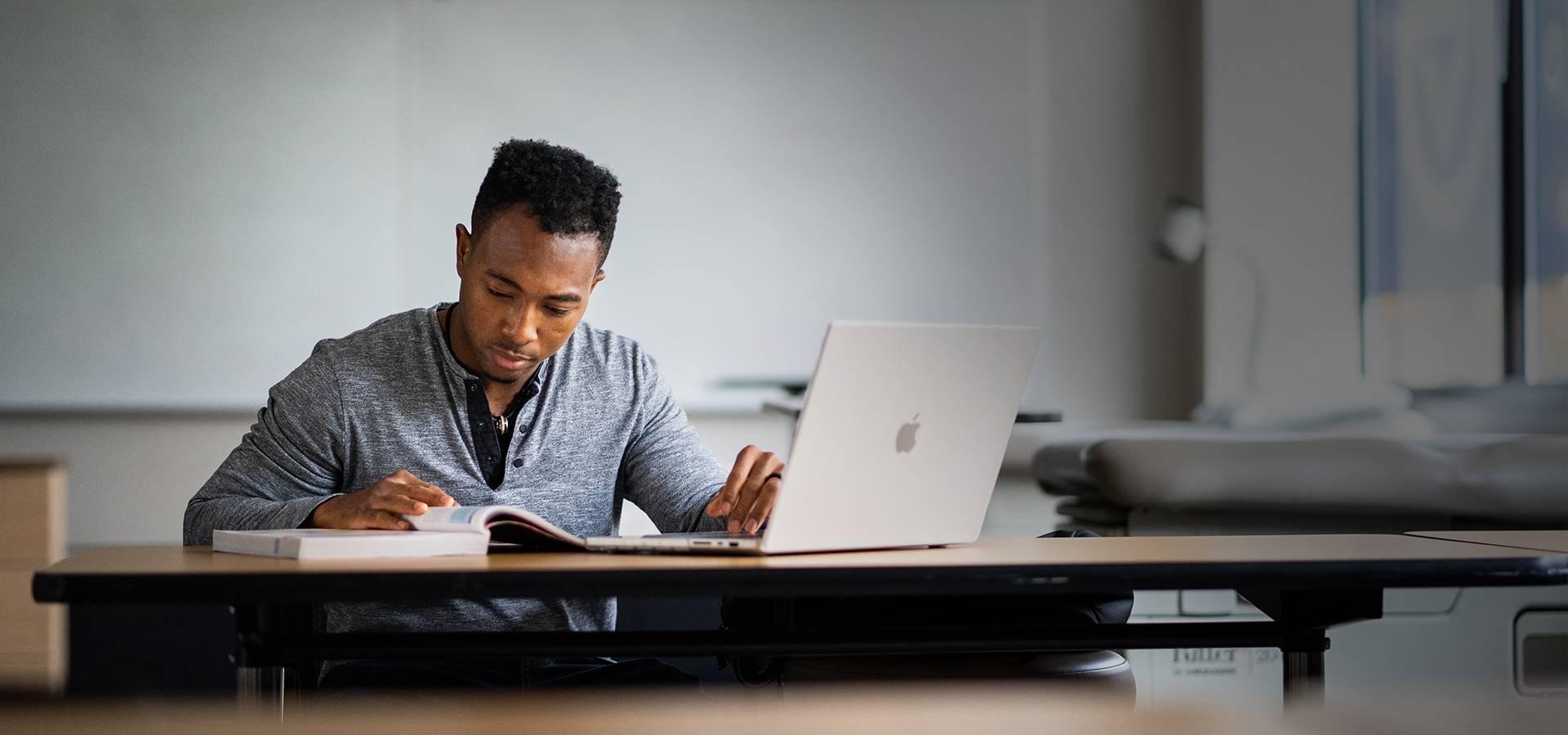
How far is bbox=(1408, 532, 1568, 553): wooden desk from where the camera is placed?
1.36 metres

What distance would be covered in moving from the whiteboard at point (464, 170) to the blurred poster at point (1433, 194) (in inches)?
36.0

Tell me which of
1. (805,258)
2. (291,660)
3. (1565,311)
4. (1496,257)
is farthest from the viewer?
(805,258)

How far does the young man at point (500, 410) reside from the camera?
168cm

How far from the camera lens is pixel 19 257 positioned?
3.50m

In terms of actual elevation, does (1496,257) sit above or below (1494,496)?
above

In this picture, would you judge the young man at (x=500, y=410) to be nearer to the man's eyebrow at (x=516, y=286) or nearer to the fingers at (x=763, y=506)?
the man's eyebrow at (x=516, y=286)

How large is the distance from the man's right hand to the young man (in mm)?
282

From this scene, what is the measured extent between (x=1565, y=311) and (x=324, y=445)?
2279 mm

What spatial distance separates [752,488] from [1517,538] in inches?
32.5

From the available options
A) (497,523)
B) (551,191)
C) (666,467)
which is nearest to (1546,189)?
(666,467)

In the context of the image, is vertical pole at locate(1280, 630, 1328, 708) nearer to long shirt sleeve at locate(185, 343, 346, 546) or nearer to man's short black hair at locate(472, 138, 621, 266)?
man's short black hair at locate(472, 138, 621, 266)

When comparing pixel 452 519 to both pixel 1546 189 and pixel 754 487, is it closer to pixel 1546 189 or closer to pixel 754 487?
pixel 754 487

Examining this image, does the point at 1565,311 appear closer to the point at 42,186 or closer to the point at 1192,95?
the point at 1192,95

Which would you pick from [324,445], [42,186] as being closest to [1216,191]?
[324,445]
